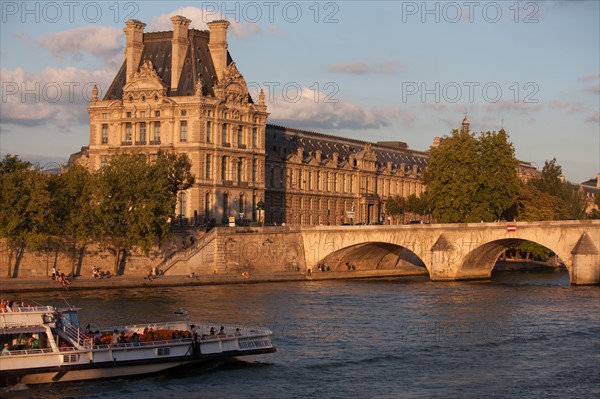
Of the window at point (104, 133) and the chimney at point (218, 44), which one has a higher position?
the chimney at point (218, 44)

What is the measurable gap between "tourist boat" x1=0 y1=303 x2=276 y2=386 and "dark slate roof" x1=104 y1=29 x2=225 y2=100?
63.4 metres

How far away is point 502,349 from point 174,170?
48614mm

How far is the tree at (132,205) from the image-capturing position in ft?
307

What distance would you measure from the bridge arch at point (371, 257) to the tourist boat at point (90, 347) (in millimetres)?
51985

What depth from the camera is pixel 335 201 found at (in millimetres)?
142125

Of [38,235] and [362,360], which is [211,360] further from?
[38,235]

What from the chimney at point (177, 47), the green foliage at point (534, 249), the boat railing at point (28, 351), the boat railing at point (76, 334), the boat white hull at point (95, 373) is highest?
the chimney at point (177, 47)

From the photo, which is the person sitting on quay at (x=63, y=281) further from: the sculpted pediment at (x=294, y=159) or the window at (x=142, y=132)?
the sculpted pediment at (x=294, y=159)

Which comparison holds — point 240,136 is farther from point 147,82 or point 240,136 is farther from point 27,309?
point 27,309

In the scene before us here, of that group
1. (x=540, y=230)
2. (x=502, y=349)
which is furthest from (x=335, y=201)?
(x=502, y=349)

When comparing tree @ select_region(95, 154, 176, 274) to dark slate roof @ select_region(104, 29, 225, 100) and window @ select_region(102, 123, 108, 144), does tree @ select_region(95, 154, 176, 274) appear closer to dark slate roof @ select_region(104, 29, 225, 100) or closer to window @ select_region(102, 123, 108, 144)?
dark slate roof @ select_region(104, 29, 225, 100)

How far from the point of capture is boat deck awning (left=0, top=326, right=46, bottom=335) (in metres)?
50.8

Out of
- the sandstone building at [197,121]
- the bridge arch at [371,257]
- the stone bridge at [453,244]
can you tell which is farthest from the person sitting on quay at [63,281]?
the bridge arch at [371,257]

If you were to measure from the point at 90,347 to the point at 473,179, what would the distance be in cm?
7278
